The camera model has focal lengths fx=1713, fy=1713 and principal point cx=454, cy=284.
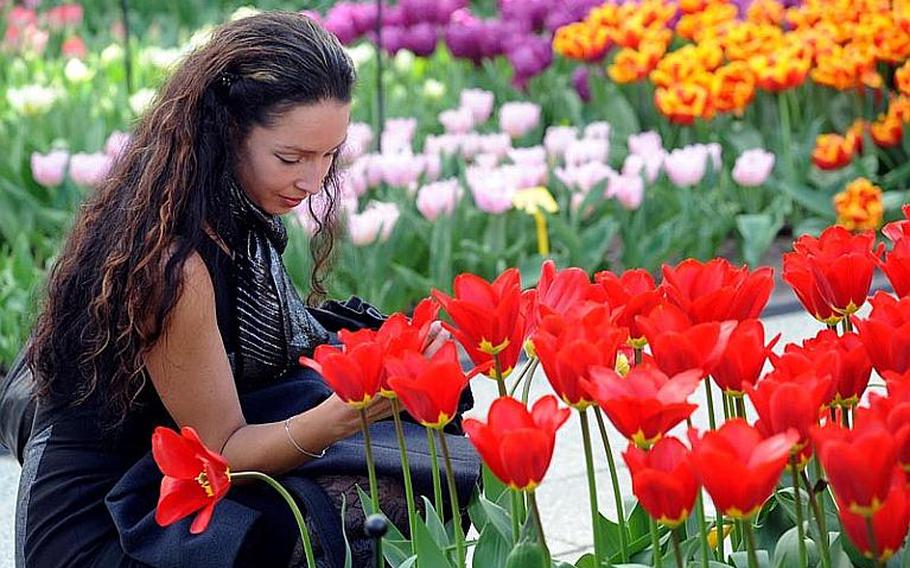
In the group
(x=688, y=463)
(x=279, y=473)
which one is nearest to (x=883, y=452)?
(x=688, y=463)

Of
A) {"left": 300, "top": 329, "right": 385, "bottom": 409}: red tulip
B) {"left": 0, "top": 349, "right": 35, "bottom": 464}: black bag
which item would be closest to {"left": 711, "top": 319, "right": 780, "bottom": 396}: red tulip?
{"left": 300, "top": 329, "right": 385, "bottom": 409}: red tulip

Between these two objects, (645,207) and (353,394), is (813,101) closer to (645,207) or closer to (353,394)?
(645,207)

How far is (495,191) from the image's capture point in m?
4.67

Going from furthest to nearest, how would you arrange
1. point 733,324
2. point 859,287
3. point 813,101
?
point 813,101 → point 859,287 → point 733,324

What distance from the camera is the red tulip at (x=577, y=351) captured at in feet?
5.34

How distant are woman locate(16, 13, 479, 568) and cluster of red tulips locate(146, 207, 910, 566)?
360mm

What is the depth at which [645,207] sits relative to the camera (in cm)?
507

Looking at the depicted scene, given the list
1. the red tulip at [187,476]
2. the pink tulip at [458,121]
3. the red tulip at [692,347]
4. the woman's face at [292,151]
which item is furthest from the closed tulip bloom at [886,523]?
the pink tulip at [458,121]

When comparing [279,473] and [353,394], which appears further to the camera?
[279,473]

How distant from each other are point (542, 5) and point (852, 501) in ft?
18.5

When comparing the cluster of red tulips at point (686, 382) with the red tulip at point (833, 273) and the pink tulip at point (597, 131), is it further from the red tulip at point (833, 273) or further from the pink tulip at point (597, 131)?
the pink tulip at point (597, 131)

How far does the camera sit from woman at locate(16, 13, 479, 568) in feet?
7.25

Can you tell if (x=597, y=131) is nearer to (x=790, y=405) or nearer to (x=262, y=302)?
(x=262, y=302)

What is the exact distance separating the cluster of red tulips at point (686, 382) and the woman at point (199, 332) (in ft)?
1.18
